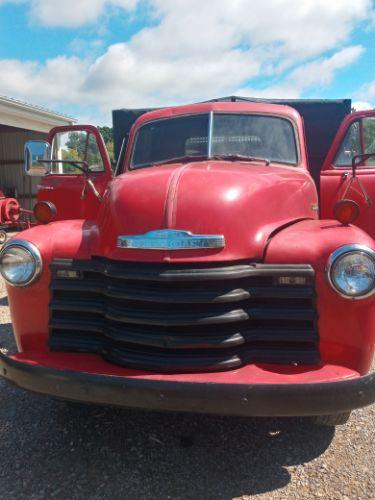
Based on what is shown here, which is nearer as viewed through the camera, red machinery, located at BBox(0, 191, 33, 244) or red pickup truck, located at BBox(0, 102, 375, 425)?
red pickup truck, located at BBox(0, 102, 375, 425)

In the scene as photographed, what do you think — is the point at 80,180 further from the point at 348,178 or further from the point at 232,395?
the point at 232,395

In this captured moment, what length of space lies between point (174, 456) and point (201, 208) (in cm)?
165

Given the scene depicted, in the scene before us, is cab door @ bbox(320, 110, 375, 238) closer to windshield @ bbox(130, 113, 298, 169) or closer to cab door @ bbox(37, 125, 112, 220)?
windshield @ bbox(130, 113, 298, 169)

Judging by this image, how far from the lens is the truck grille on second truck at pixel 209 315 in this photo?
8.71 feet

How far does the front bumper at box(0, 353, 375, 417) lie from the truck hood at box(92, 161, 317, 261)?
28.3 inches

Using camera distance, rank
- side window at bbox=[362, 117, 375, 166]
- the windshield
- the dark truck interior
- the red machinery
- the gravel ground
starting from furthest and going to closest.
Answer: the red machinery < the dark truck interior < side window at bbox=[362, 117, 375, 166] < the windshield < the gravel ground

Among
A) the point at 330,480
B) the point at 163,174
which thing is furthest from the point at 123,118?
the point at 330,480

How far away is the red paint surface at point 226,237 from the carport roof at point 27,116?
47.5ft

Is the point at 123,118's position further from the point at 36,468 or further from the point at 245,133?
the point at 36,468

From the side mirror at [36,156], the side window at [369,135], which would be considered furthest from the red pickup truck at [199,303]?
the side window at [369,135]

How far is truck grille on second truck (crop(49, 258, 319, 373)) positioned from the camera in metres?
2.65

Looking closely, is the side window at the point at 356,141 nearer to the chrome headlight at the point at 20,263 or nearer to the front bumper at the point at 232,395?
the front bumper at the point at 232,395

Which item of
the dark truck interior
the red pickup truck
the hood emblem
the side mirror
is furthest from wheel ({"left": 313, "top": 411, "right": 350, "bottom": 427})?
the dark truck interior

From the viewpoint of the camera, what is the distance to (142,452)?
123 inches
